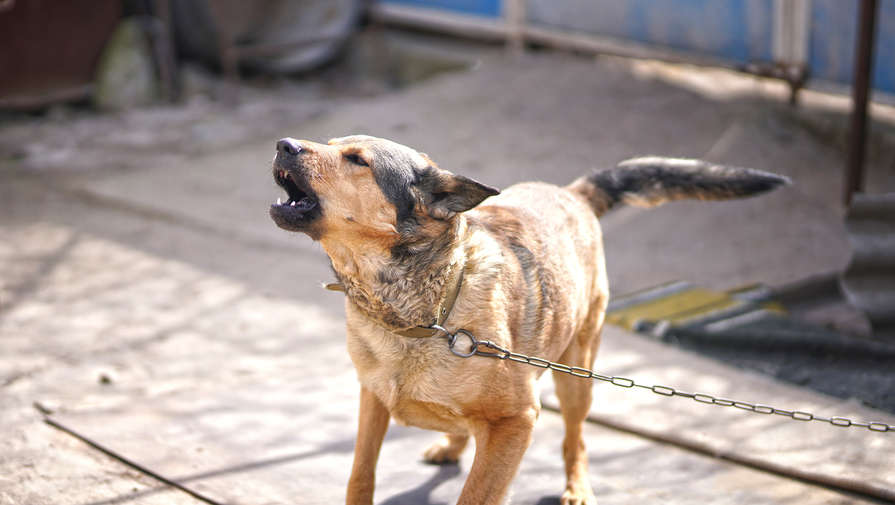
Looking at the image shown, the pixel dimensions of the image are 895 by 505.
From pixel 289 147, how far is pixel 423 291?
0.69m

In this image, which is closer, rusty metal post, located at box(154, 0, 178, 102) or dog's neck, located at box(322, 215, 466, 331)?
dog's neck, located at box(322, 215, 466, 331)

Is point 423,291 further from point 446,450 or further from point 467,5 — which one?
point 467,5

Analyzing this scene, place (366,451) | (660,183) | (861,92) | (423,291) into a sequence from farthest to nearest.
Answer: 1. (861,92)
2. (660,183)
3. (366,451)
4. (423,291)

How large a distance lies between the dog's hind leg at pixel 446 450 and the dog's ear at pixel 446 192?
1352 millimetres

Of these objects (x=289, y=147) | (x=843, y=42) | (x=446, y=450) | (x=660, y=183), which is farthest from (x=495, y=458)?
(x=843, y=42)

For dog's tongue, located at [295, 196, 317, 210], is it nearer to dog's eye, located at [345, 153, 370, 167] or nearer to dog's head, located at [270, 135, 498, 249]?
dog's head, located at [270, 135, 498, 249]

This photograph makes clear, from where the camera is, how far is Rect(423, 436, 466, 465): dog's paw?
4238 millimetres

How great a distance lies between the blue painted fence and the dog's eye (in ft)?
19.5

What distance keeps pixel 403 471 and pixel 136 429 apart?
128 cm

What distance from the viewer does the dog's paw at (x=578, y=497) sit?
12.7 feet

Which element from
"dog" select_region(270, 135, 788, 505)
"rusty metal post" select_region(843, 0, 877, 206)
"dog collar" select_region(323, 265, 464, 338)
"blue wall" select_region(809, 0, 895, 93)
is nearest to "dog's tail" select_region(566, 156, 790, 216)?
"dog" select_region(270, 135, 788, 505)

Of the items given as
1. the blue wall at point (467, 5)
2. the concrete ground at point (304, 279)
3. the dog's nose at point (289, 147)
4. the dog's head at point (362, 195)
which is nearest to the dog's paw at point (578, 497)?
the concrete ground at point (304, 279)

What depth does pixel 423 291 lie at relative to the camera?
3322 millimetres

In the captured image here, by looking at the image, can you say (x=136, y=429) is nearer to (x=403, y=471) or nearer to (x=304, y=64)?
(x=403, y=471)
